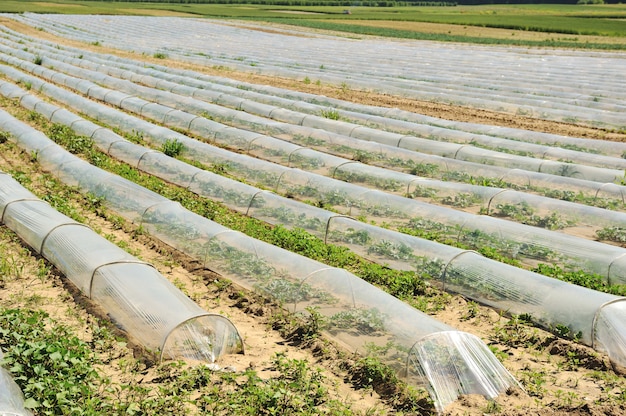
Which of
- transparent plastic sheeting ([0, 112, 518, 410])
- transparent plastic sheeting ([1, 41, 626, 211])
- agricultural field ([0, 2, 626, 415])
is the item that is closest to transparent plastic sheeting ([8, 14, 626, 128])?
agricultural field ([0, 2, 626, 415])

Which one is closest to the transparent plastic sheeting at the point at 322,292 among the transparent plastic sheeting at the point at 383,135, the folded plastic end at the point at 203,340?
the folded plastic end at the point at 203,340

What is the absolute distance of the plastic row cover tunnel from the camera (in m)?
6.64

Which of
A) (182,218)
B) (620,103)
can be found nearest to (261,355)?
(182,218)

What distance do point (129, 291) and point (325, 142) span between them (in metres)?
8.36

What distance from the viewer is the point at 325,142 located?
571 inches

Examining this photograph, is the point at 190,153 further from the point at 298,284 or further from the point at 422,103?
the point at 422,103

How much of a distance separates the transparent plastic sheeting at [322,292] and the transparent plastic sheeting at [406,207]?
5.39 feet

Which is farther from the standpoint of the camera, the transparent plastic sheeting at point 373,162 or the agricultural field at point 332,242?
the transparent plastic sheeting at point 373,162

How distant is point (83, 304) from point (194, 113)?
11337 mm

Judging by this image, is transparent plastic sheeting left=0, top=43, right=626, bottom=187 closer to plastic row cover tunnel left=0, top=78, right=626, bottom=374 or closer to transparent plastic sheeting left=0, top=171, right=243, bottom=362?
plastic row cover tunnel left=0, top=78, right=626, bottom=374

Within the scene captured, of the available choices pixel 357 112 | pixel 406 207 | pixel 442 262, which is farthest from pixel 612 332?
pixel 357 112

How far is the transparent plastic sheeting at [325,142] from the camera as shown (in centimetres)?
1238

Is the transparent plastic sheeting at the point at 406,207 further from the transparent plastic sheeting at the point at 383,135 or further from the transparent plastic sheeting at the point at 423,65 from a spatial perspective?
the transparent plastic sheeting at the point at 423,65

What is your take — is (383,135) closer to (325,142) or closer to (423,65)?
(325,142)
